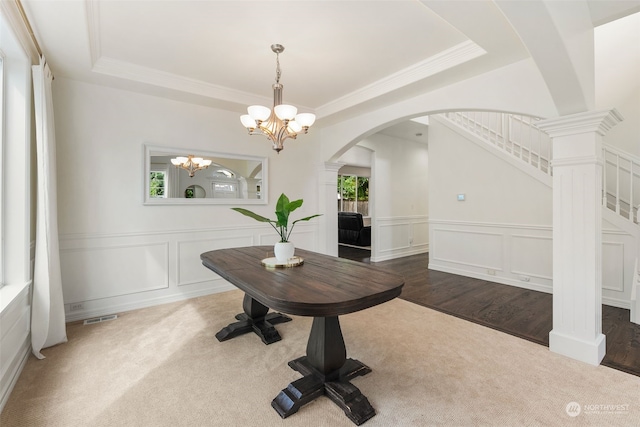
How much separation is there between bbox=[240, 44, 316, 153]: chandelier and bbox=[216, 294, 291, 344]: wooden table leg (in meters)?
1.48

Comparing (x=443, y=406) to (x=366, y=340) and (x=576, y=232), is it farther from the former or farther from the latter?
(x=576, y=232)

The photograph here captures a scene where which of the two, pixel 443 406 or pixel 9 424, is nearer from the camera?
pixel 9 424

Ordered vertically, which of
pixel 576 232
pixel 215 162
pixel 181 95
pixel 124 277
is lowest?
pixel 124 277

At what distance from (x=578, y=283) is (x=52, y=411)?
358cm

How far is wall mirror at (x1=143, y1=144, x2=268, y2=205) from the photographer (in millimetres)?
→ 3307

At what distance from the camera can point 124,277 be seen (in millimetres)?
3160

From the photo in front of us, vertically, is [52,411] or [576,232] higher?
[576,232]

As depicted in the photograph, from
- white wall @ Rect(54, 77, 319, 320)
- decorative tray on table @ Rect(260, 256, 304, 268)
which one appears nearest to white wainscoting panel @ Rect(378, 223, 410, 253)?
white wall @ Rect(54, 77, 319, 320)

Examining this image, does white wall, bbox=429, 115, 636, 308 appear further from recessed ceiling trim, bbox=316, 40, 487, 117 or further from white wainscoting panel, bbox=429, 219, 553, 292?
recessed ceiling trim, bbox=316, 40, 487, 117

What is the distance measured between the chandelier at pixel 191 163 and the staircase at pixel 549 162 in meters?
3.89

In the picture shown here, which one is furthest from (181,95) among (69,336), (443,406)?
(443,406)

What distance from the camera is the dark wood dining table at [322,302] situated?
1.41 m

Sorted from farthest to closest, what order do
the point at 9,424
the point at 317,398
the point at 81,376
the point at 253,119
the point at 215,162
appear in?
1. the point at 215,162
2. the point at 253,119
3. the point at 81,376
4. the point at 317,398
5. the point at 9,424

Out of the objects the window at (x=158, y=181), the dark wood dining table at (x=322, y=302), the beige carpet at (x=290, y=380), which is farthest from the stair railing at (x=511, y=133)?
the window at (x=158, y=181)
